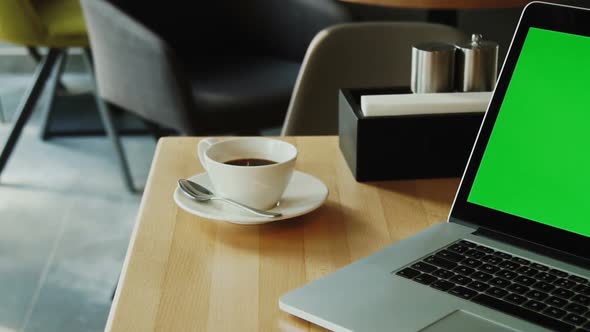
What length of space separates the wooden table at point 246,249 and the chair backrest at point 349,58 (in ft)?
2.16

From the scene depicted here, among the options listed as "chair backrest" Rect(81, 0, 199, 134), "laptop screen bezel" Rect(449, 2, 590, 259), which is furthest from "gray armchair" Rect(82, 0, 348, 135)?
"laptop screen bezel" Rect(449, 2, 590, 259)

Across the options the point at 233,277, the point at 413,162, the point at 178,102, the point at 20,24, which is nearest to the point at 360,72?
the point at 178,102

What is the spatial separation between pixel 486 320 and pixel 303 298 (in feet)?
0.52

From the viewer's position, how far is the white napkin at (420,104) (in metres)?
1.04

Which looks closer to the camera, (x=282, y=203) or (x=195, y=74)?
(x=282, y=203)

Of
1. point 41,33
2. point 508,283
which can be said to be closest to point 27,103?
point 41,33

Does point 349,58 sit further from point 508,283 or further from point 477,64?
point 508,283

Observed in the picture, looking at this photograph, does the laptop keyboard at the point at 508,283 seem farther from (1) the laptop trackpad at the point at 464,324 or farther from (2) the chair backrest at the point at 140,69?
(2) the chair backrest at the point at 140,69

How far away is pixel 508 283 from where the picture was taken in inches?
29.8

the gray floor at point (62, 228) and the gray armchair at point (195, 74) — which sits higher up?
the gray armchair at point (195, 74)

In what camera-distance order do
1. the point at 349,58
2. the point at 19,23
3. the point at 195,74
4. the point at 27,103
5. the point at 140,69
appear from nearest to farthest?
the point at 349,58
the point at 140,69
the point at 195,74
the point at 19,23
the point at 27,103

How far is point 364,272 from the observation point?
0.80m

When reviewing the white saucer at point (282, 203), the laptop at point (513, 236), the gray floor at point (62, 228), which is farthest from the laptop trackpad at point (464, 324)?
the gray floor at point (62, 228)

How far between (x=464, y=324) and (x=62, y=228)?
6.48 feet
